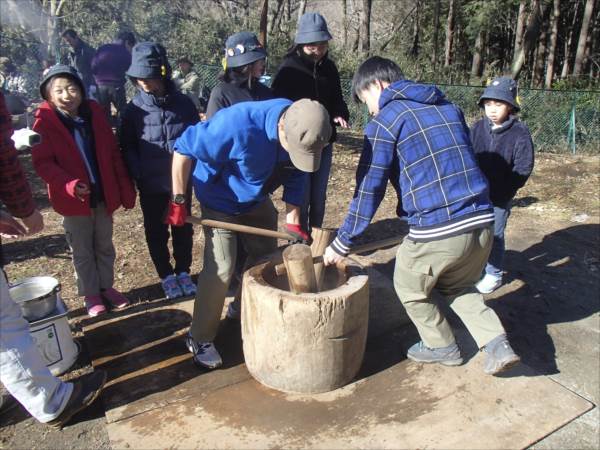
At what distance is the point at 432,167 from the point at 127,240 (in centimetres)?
313

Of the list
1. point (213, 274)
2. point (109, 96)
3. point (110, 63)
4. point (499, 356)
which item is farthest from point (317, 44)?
point (109, 96)

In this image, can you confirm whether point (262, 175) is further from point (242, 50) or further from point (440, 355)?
point (440, 355)

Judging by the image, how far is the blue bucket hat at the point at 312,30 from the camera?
146 inches

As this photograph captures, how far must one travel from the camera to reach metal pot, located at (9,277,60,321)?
267 cm

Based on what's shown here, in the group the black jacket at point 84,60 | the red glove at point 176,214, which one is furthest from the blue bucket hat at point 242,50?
the black jacket at point 84,60

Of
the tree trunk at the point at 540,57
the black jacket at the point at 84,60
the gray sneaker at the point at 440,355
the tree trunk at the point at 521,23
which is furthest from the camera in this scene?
the tree trunk at the point at 540,57

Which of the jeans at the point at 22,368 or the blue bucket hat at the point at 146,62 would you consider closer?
the jeans at the point at 22,368

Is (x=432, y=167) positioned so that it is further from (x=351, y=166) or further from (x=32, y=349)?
(x=351, y=166)

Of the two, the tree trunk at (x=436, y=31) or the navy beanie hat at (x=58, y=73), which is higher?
the tree trunk at (x=436, y=31)

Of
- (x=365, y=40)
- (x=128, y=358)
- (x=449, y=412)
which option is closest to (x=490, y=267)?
(x=449, y=412)

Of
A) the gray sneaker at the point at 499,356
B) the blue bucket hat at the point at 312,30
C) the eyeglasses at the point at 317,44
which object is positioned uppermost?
the blue bucket hat at the point at 312,30

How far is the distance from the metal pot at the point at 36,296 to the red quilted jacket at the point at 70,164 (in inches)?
18.1

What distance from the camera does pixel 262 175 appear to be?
261 centimetres

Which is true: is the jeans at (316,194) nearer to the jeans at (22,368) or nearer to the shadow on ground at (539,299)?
the shadow on ground at (539,299)
